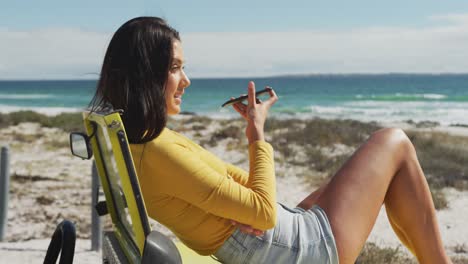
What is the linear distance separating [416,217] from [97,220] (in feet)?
10.7

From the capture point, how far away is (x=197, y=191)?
7.06 ft

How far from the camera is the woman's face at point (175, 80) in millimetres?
2312

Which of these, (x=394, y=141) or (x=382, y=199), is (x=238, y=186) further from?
(x=394, y=141)

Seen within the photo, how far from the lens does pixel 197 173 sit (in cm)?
215

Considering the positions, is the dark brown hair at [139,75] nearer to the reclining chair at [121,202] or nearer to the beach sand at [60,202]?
the reclining chair at [121,202]

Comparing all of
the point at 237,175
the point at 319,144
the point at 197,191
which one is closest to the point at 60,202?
the point at 237,175

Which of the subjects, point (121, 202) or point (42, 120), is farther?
point (42, 120)

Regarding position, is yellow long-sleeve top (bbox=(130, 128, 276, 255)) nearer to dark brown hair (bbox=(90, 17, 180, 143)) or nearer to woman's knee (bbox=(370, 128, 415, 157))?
dark brown hair (bbox=(90, 17, 180, 143))

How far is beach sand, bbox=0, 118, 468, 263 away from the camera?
5.77m

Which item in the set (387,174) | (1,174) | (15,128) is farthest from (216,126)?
(387,174)

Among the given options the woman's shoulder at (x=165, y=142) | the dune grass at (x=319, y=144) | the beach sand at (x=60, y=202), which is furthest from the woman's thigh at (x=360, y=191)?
the dune grass at (x=319, y=144)

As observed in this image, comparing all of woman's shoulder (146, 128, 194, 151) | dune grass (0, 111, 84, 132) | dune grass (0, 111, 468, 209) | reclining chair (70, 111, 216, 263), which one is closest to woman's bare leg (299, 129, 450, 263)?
reclining chair (70, 111, 216, 263)

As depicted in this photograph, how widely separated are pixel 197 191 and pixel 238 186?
5.7 inches

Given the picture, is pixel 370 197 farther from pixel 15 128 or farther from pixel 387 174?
pixel 15 128
